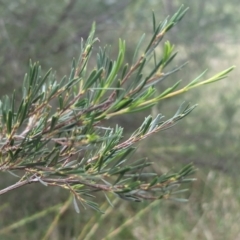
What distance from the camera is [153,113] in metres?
1.68

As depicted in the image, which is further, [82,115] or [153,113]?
[153,113]

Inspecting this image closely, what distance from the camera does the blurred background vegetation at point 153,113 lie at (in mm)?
1524

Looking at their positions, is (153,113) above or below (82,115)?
below

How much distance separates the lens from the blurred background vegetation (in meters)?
1.52

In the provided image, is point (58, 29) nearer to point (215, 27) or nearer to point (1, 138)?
point (215, 27)

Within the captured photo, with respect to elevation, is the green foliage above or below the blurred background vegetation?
above

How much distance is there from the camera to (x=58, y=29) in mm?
1688

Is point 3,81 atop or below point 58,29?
below

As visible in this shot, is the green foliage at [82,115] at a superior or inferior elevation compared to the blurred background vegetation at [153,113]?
superior

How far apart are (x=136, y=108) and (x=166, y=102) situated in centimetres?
171

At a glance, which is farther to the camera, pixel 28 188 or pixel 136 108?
pixel 28 188

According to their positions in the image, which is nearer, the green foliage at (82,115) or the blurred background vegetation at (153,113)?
the green foliage at (82,115)

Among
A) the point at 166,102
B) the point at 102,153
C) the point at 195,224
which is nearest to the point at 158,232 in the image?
the point at 195,224

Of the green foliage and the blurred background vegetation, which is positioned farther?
the blurred background vegetation
